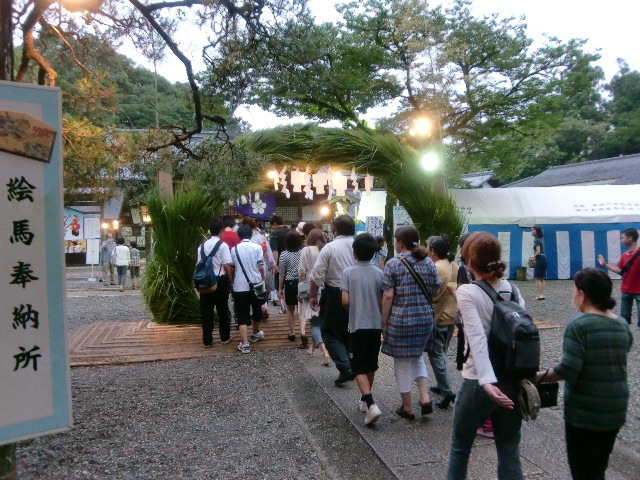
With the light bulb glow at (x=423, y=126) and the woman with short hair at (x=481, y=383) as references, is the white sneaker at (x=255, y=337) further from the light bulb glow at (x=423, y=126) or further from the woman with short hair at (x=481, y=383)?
the light bulb glow at (x=423, y=126)

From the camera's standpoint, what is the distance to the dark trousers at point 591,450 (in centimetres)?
248

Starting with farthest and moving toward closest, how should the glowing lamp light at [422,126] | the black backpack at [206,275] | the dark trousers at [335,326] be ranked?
the glowing lamp light at [422,126], the black backpack at [206,275], the dark trousers at [335,326]

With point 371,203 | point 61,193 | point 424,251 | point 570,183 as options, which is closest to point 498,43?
point 371,203

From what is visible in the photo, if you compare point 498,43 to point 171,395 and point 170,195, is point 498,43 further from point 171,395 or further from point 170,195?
point 171,395

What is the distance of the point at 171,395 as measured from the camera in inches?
208

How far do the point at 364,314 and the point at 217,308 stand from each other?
3.40 metres

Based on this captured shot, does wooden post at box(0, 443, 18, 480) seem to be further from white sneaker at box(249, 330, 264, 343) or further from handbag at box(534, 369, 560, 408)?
white sneaker at box(249, 330, 264, 343)

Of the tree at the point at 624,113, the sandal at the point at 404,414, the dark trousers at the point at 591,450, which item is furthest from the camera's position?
the tree at the point at 624,113

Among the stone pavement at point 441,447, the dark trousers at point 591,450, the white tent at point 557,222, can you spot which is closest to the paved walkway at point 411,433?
the stone pavement at point 441,447

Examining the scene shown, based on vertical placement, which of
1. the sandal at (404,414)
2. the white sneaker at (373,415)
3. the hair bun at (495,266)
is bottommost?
the sandal at (404,414)

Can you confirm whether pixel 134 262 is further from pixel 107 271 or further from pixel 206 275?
pixel 206 275

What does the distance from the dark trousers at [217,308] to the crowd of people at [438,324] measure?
0.05ft

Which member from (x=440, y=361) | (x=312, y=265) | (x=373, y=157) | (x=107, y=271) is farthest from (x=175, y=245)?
(x=107, y=271)

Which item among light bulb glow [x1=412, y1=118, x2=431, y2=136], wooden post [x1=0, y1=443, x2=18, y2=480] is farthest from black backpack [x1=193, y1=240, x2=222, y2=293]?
light bulb glow [x1=412, y1=118, x2=431, y2=136]
